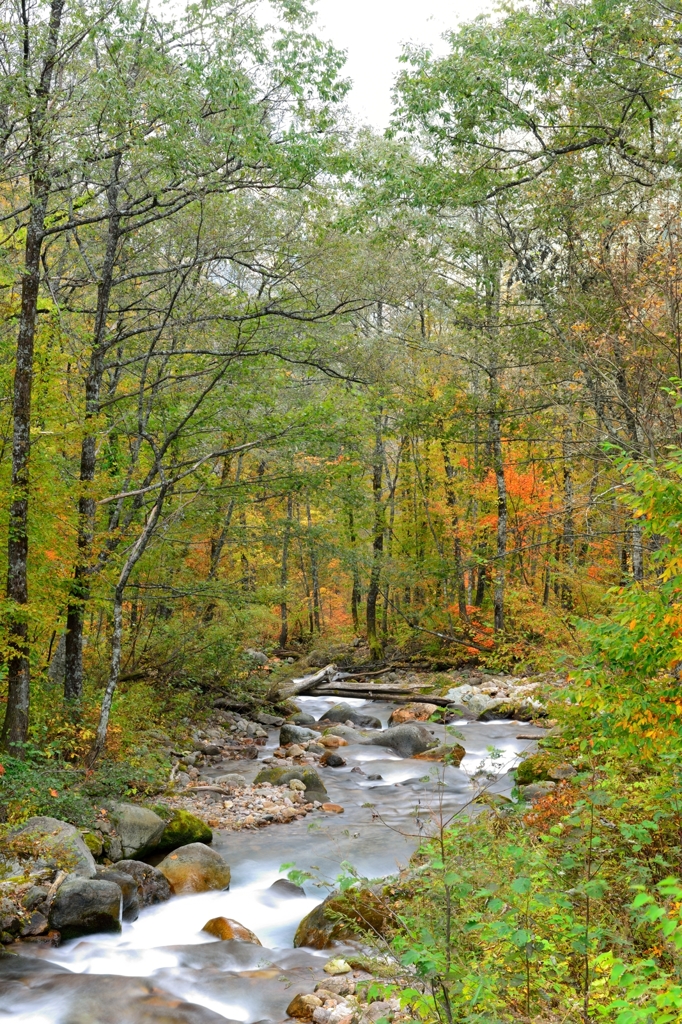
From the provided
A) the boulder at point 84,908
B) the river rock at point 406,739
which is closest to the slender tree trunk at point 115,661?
the boulder at point 84,908

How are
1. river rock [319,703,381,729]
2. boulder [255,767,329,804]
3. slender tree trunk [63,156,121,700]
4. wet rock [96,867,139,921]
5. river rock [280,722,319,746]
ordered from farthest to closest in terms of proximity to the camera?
river rock [319,703,381,729] < river rock [280,722,319,746] < boulder [255,767,329,804] < slender tree trunk [63,156,121,700] < wet rock [96,867,139,921]

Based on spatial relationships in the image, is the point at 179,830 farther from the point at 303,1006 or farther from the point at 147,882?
the point at 303,1006

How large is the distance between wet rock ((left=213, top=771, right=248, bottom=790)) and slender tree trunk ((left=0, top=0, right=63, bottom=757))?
421 centimetres

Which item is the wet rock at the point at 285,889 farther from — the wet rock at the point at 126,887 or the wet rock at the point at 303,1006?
the wet rock at the point at 303,1006

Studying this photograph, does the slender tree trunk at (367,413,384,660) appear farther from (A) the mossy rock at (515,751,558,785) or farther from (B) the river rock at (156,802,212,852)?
(B) the river rock at (156,802,212,852)

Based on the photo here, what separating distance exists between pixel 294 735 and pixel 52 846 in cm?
906

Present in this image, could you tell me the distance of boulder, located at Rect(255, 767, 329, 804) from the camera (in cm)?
1217

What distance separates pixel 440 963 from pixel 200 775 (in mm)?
10205

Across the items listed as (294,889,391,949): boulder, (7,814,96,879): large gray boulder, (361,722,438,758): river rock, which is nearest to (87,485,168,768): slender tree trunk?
(7,814,96,879): large gray boulder

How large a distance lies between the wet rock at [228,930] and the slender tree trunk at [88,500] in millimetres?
4269

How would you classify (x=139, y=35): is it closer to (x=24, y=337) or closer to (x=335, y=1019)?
(x=24, y=337)

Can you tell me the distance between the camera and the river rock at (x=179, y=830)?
931 centimetres

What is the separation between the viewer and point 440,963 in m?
3.29

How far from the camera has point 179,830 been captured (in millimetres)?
9422
